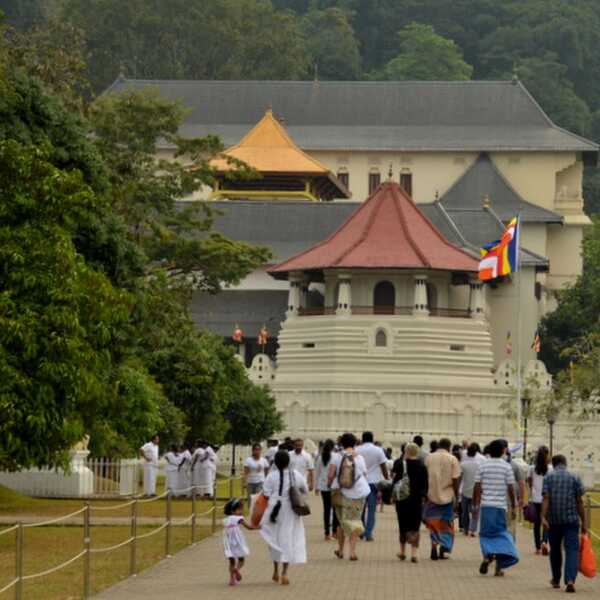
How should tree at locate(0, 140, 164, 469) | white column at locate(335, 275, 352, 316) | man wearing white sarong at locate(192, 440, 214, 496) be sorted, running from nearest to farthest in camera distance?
tree at locate(0, 140, 164, 469) → man wearing white sarong at locate(192, 440, 214, 496) → white column at locate(335, 275, 352, 316)

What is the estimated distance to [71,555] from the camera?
84.5 ft

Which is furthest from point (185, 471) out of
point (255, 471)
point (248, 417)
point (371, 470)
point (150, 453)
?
point (248, 417)

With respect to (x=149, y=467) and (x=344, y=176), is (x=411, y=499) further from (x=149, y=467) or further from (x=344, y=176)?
(x=344, y=176)

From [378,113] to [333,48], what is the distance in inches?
1551

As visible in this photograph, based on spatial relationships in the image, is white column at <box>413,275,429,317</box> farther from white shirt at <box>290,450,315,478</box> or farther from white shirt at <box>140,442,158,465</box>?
white shirt at <box>290,450,315,478</box>

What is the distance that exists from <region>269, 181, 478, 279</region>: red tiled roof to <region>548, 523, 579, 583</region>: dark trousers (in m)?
55.2

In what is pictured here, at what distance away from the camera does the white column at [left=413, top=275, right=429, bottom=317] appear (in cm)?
7775

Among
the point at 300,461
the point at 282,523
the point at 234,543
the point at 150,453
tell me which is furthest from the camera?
the point at 150,453

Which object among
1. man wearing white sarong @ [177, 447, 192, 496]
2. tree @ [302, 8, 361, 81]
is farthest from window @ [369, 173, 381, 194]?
man wearing white sarong @ [177, 447, 192, 496]

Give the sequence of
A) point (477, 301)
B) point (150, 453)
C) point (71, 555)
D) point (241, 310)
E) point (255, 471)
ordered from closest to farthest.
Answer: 1. point (71, 555)
2. point (255, 471)
3. point (150, 453)
4. point (477, 301)
5. point (241, 310)

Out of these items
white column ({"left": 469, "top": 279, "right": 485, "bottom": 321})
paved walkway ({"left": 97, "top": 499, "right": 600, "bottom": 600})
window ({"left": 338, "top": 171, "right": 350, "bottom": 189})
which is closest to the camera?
paved walkway ({"left": 97, "top": 499, "right": 600, "bottom": 600})

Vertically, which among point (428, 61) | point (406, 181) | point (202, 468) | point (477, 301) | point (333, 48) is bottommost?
point (202, 468)

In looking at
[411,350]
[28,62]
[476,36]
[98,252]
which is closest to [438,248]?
[411,350]

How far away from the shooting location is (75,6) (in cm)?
12988
